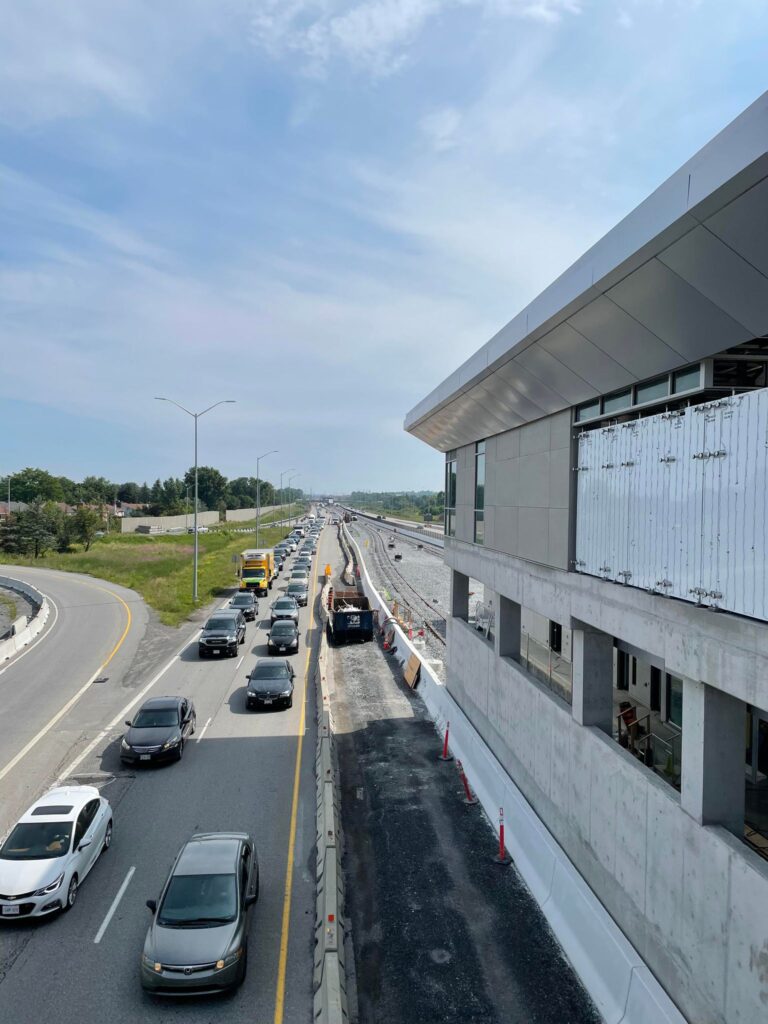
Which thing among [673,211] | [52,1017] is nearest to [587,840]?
[52,1017]

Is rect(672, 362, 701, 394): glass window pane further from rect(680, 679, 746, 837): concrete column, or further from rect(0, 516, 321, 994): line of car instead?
rect(0, 516, 321, 994): line of car

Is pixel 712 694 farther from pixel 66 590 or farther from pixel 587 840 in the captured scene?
pixel 66 590

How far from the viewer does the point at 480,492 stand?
59.0ft

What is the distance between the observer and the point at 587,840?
34.0ft

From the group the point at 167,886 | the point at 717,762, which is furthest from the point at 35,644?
the point at 717,762

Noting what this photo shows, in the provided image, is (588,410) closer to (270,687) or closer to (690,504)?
(690,504)

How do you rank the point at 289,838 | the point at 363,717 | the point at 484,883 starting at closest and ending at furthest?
1. the point at 484,883
2. the point at 289,838
3. the point at 363,717

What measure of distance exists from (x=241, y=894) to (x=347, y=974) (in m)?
1.86

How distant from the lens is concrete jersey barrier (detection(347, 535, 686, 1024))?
782cm

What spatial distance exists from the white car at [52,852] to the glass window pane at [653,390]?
11766 millimetres

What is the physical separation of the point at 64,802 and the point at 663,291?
12692 millimetres

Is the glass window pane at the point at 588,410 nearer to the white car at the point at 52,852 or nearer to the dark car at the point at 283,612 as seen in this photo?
the white car at the point at 52,852

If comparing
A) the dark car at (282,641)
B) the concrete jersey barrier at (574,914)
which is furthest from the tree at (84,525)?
the concrete jersey barrier at (574,914)

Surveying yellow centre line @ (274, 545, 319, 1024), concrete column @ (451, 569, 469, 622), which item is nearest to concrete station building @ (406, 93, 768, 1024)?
yellow centre line @ (274, 545, 319, 1024)
